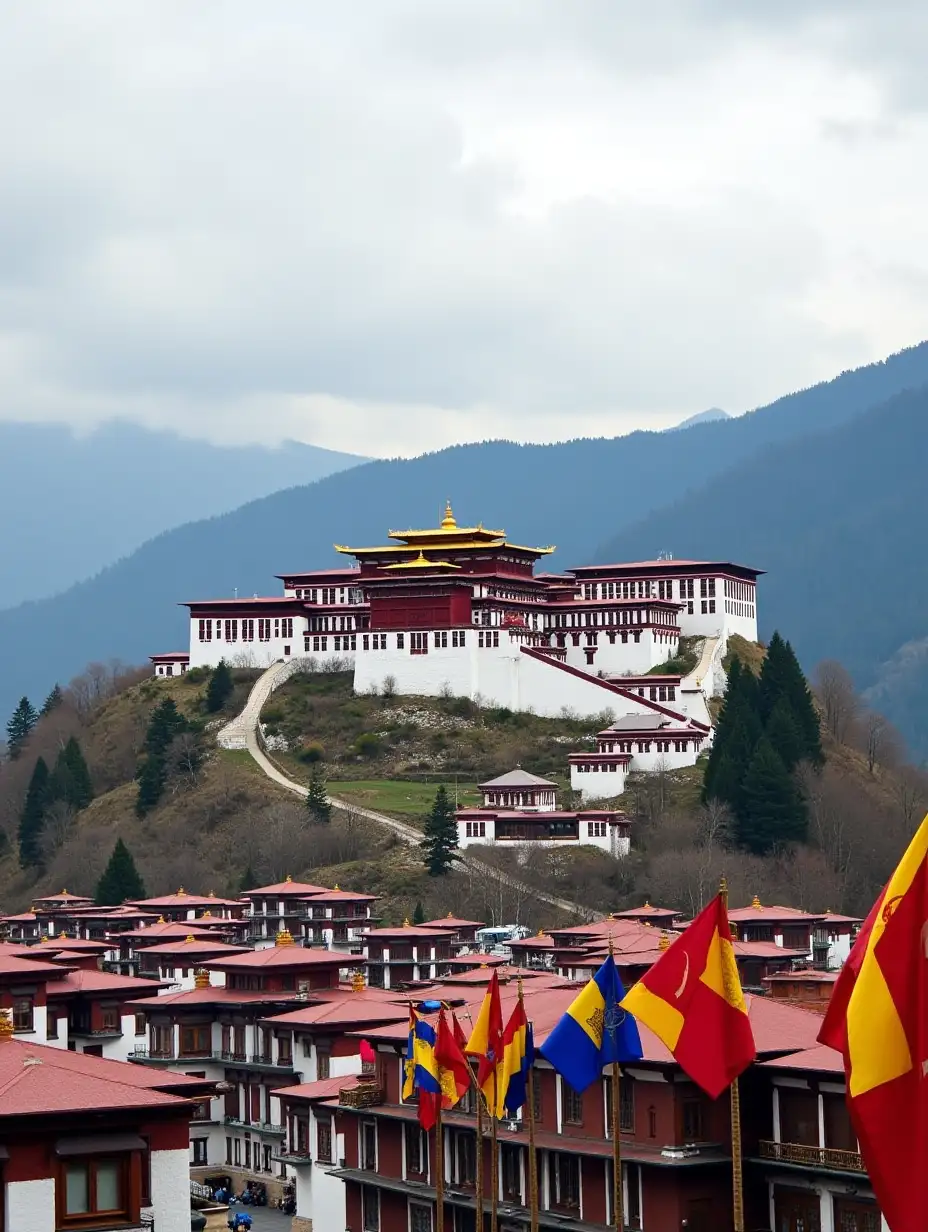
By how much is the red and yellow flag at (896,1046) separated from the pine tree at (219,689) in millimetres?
116708

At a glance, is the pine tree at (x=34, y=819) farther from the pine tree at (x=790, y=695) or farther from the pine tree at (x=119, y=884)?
the pine tree at (x=790, y=695)

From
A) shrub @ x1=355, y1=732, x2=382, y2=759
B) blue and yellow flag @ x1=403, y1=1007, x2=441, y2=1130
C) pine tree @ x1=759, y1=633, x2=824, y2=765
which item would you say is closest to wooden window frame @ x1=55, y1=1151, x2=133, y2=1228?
blue and yellow flag @ x1=403, y1=1007, x2=441, y2=1130

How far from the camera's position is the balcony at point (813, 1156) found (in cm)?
3747

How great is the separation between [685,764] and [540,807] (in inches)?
335

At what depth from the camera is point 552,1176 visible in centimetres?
4188

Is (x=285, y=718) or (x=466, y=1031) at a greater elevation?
(x=285, y=718)

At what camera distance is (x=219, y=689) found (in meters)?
134

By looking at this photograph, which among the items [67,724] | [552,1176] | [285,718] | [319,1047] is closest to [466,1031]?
[552,1176]

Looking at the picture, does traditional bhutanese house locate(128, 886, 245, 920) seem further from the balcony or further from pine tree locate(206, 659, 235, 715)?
the balcony

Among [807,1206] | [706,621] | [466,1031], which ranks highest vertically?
[706,621]

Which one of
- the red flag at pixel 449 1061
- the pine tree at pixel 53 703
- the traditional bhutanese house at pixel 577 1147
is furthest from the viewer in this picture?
the pine tree at pixel 53 703

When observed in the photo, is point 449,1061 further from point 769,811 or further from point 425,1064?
point 769,811

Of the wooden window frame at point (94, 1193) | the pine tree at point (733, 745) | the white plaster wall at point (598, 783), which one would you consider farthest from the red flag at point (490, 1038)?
the white plaster wall at point (598, 783)

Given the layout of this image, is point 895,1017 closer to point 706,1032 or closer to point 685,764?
point 706,1032
